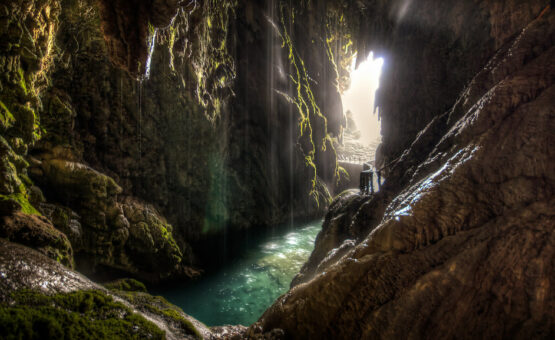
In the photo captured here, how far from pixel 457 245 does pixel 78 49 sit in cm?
1029

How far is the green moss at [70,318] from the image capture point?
6.14 ft

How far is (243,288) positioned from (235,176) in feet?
22.6

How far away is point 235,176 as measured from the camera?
1466 centimetres

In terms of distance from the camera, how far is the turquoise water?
800 centimetres

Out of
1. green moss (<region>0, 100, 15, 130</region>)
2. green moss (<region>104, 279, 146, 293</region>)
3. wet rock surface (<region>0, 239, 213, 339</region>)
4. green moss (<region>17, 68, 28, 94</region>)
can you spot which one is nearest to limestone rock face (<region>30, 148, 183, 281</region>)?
green moss (<region>104, 279, 146, 293</region>)

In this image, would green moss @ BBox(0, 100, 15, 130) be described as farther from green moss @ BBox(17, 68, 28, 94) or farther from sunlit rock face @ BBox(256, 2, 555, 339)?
sunlit rock face @ BBox(256, 2, 555, 339)

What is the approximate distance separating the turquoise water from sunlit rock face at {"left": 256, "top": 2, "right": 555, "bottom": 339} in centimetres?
499

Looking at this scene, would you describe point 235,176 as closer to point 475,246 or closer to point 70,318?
point 70,318

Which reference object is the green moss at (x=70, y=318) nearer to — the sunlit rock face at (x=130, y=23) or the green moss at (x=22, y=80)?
the green moss at (x=22, y=80)

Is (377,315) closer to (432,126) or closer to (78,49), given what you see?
(432,126)

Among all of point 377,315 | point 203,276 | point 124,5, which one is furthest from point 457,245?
point 203,276

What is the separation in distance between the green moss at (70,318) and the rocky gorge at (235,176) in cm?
2

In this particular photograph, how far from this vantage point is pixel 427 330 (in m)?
2.66

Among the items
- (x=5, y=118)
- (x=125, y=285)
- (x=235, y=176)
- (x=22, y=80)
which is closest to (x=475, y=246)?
(x=125, y=285)
